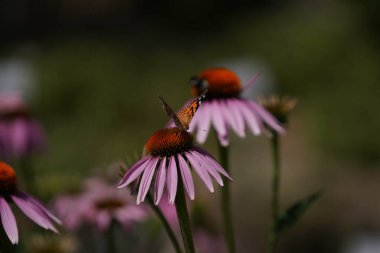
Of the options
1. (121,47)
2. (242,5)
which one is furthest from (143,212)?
(242,5)

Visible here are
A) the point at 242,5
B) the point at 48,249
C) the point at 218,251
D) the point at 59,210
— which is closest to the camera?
the point at 48,249

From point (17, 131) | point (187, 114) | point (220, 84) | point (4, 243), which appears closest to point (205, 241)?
point (220, 84)

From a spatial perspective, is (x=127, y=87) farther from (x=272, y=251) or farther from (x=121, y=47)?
(x=272, y=251)

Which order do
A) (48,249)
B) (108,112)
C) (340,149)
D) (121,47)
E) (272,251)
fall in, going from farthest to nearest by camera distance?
(121,47) → (108,112) → (340,149) → (48,249) → (272,251)

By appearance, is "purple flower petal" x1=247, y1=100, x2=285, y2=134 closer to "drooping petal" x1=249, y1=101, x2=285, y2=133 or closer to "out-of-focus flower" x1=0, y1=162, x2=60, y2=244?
"drooping petal" x1=249, y1=101, x2=285, y2=133

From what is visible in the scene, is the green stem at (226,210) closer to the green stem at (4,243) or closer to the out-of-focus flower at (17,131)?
the green stem at (4,243)

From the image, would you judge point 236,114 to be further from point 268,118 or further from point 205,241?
point 205,241

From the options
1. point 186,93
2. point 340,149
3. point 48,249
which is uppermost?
point 48,249

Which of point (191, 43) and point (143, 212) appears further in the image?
A: point (191, 43)
